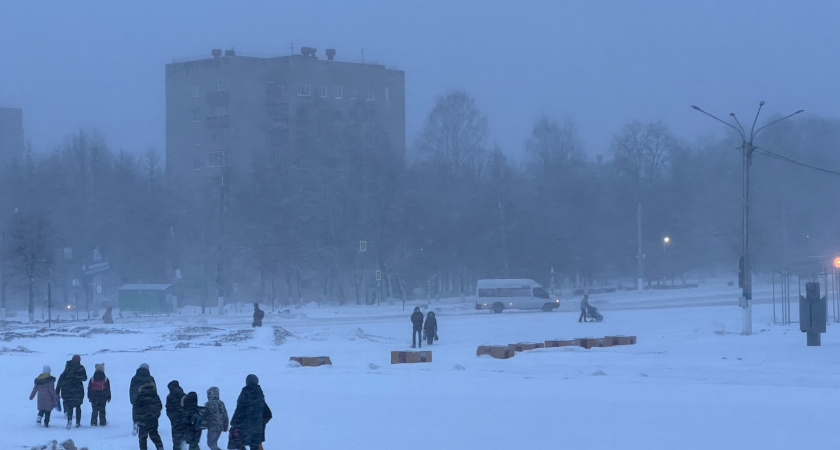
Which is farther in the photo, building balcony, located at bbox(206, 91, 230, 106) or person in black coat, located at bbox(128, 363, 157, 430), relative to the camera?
building balcony, located at bbox(206, 91, 230, 106)

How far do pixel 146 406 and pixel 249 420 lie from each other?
2237 millimetres

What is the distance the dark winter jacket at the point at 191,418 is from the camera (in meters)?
14.0

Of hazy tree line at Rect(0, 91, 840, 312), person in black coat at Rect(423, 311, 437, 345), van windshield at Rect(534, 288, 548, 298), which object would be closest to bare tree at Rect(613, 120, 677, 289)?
hazy tree line at Rect(0, 91, 840, 312)

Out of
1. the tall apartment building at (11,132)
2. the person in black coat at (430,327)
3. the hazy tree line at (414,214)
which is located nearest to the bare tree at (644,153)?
the hazy tree line at (414,214)

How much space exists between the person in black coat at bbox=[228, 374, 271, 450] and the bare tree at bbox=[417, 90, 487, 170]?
6720cm

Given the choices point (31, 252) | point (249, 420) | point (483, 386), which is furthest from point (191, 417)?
point (31, 252)

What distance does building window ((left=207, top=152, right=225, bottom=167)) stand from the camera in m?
88.6

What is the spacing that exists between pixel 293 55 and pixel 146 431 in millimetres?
77027

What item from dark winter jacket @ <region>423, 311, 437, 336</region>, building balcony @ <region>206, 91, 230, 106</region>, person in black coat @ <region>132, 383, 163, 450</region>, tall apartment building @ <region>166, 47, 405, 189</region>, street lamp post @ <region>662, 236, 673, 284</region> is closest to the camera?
person in black coat @ <region>132, 383, 163, 450</region>

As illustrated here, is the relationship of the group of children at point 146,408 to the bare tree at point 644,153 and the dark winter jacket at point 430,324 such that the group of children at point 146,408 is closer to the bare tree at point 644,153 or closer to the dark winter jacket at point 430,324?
the dark winter jacket at point 430,324

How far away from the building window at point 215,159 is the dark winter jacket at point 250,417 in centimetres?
7719

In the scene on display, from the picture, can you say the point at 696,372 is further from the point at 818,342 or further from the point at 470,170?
the point at 470,170

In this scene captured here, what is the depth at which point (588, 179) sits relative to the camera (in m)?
84.5

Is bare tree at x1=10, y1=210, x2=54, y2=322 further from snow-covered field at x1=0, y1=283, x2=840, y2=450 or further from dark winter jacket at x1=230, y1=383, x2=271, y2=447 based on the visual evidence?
dark winter jacket at x1=230, y1=383, x2=271, y2=447
